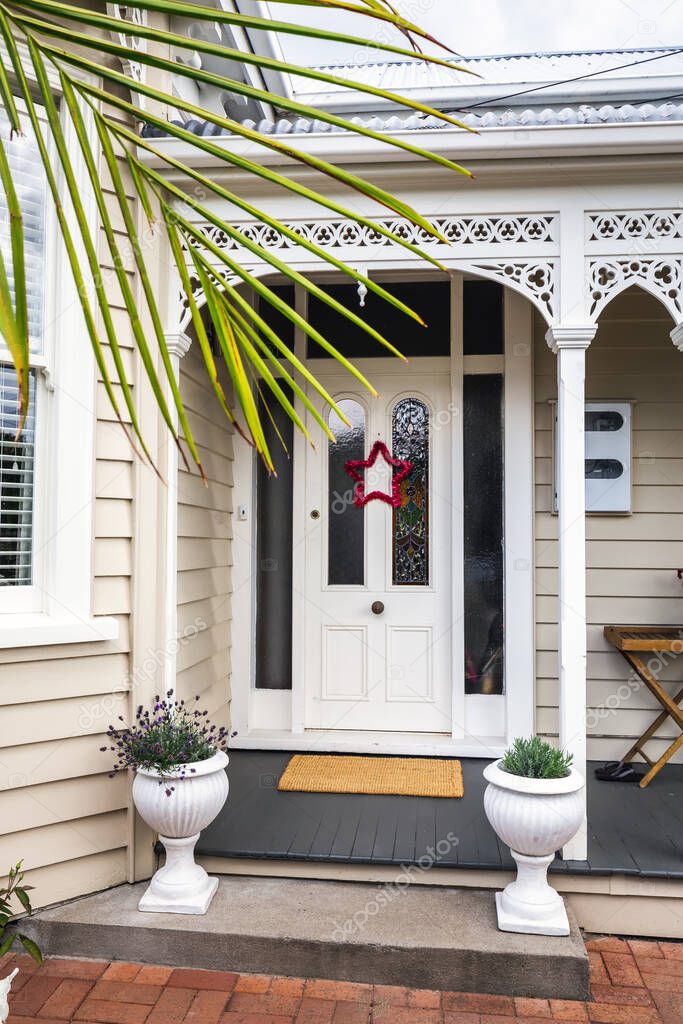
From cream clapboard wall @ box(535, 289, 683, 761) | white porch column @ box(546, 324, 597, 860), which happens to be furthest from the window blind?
cream clapboard wall @ box(535, 289, 683, 761)

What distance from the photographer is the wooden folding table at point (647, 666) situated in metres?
3.38

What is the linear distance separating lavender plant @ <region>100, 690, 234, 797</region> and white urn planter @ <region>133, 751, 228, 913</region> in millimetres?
28

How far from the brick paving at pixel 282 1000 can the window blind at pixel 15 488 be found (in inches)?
52.4

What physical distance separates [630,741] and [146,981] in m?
2.55

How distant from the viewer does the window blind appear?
276cm

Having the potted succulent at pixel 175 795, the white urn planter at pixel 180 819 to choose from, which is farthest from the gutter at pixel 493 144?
the white urn planter at pixel 180 819

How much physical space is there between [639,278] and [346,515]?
189 centimetres

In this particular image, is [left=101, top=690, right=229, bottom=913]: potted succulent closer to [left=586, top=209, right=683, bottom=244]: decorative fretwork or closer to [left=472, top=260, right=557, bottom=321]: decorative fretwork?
[left=472, top=260, right=557, bottom=321]: decorative fretwork

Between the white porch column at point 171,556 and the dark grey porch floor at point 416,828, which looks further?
the white porch column at point 171,556

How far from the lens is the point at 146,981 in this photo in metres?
2.52

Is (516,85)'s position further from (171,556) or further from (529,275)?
(171,556)

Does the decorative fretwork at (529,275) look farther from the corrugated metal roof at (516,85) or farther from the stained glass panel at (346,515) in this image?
the stained glass panel at (346,515)

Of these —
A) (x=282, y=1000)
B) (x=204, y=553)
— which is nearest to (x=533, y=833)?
(x=282, y=1000)

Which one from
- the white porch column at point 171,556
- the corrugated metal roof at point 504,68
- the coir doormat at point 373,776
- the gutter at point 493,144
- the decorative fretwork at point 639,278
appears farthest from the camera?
the corrugated metal roof at point 504,68
